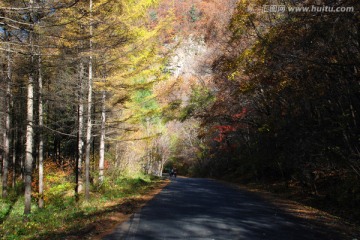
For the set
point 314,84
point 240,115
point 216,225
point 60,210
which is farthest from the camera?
point 240,115

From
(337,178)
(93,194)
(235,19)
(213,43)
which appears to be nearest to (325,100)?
(337,178)

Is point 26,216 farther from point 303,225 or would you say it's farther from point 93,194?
point 303,225

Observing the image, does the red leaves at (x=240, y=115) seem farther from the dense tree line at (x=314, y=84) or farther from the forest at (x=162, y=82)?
the dense tree line at (x=314, y=84)

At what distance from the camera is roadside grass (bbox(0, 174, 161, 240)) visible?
8.77 metres

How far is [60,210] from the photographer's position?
13242 millimetres

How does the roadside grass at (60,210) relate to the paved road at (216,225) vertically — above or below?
below

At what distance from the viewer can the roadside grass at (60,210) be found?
8.77m

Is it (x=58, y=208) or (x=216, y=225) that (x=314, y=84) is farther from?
(x=58, y=208)

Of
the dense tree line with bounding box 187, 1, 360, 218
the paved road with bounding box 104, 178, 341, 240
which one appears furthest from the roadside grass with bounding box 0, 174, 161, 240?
the dense tree line with bounding box 187, 1, 360, 218

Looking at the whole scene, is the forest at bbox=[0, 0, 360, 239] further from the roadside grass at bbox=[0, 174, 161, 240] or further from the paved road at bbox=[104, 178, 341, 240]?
the paved road at bbox=[104, 178, 341, 240]

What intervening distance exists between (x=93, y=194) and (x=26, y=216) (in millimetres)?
4175

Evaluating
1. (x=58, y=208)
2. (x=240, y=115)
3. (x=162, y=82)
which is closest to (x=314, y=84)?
(x=162, y=82)

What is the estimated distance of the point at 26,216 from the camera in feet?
38.4

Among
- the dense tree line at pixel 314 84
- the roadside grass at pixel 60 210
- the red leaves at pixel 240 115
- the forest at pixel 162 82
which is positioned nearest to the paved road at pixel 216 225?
the roadside grass at pixel 60 210
